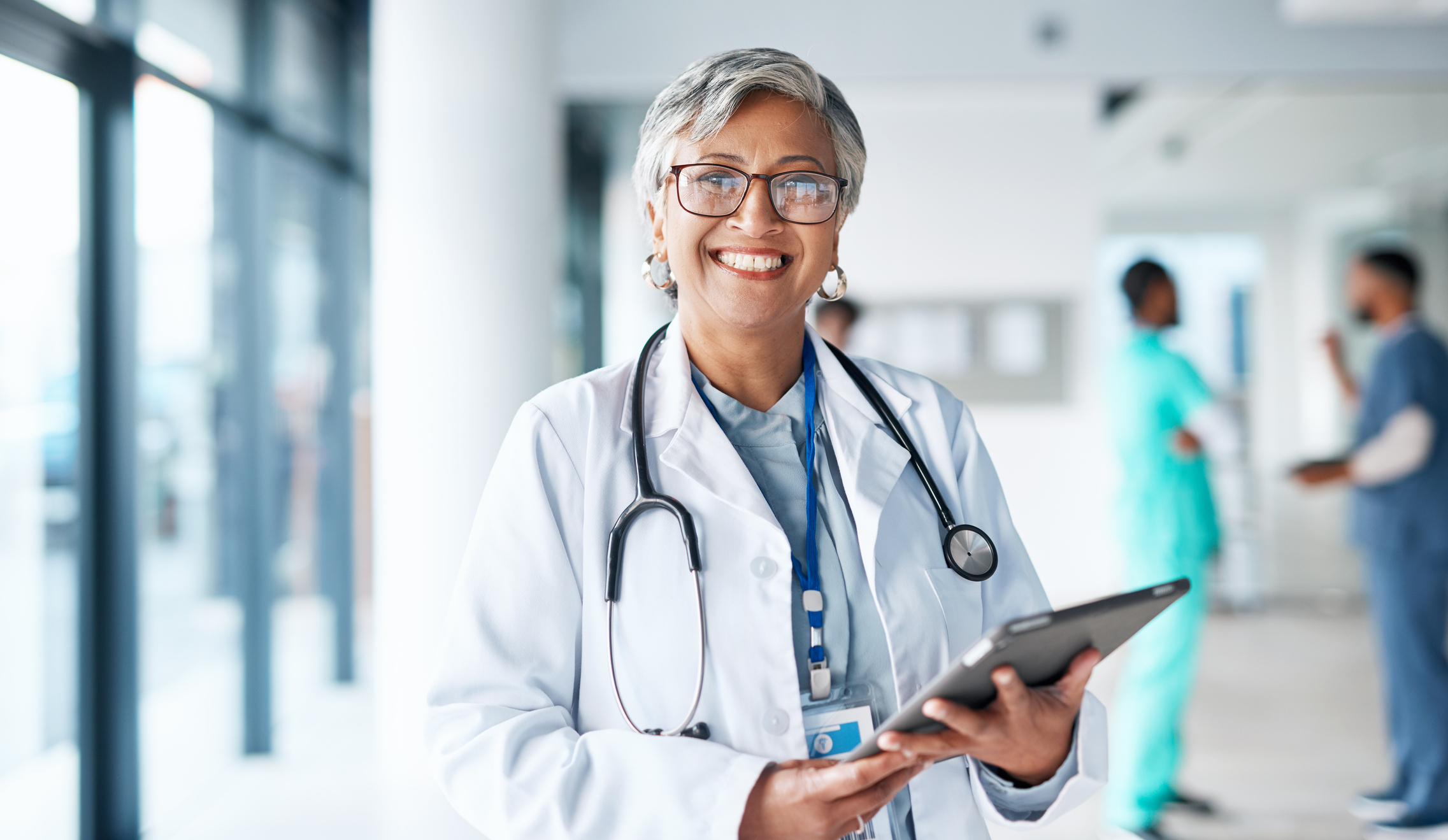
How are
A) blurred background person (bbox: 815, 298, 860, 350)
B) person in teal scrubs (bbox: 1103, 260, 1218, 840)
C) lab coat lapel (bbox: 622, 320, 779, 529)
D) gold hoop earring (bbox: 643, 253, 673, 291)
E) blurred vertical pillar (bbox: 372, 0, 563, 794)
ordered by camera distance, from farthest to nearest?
blurred background person (bbox: 815, 298, 860, 350)
blurred vertical pillar (bbox: 372, 0, 563, 794)
person in teal scrubs (bbox: 1103, 260, 1218, 840)
gold hoop earring (bbox: 643, 253, 673, 291)
lab coat lapel (bbox: 622, 320, 779, 529)

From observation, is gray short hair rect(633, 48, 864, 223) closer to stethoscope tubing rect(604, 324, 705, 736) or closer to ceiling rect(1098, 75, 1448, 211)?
stethoscope tubing rect(604, 324, 705, 736)

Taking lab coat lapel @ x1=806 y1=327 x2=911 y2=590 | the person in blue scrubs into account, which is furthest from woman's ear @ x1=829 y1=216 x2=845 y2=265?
the person in blue scrubs

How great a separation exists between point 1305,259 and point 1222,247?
45 centimetres

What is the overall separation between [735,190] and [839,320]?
2105mm

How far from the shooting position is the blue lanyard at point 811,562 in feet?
3.02

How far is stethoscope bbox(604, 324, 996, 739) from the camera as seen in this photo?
2.86 feet

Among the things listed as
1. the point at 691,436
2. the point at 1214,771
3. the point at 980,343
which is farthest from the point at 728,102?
the point at 980,343

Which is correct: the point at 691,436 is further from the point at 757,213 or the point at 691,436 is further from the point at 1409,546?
the point at 1409,546

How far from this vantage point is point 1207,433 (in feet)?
8.62

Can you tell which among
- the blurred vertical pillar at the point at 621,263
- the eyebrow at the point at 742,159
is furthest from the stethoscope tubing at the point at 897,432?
the blurred vertical pillar at the point at 621,263

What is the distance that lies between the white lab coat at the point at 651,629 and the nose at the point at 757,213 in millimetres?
160

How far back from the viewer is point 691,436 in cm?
96

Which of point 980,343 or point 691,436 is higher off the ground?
point 980,343

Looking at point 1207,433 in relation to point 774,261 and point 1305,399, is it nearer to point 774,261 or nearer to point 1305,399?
point 774,261
